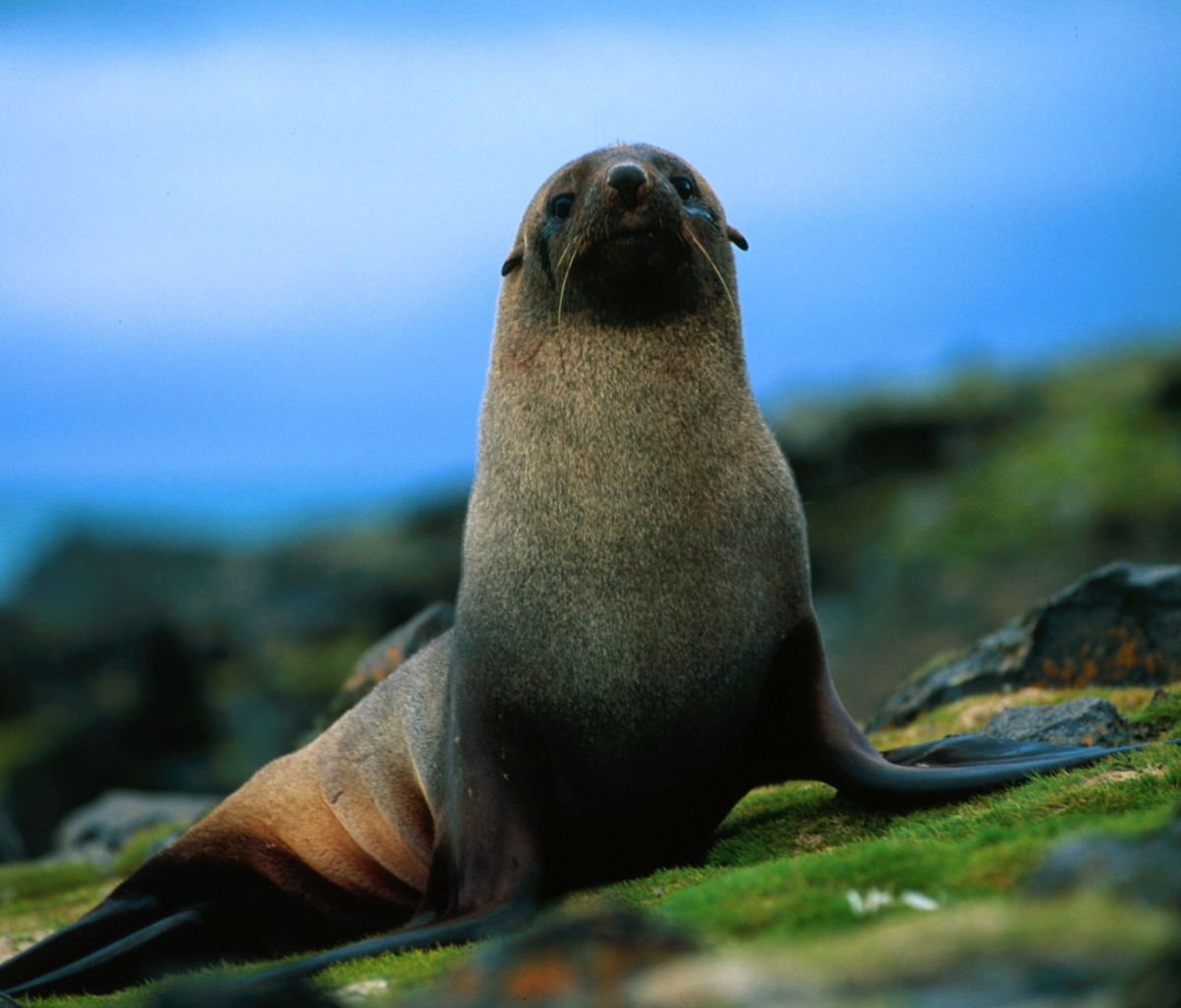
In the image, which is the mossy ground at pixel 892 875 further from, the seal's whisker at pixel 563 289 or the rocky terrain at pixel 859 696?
the seal's whisker at pixel 563 289

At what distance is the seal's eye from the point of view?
6562mm

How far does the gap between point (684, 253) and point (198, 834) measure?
464 centimetres

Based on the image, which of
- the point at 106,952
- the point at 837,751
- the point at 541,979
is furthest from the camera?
the point at 106,952

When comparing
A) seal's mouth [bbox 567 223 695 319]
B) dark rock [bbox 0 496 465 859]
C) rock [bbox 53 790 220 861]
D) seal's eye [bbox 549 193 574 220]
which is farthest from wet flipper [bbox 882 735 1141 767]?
dark rock [bbox 0 496 465 859]

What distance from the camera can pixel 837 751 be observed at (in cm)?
626

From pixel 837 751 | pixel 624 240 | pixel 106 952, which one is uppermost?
pixel 624 240

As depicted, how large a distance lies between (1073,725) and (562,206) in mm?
4007

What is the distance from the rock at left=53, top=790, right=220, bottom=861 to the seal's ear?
8275mm

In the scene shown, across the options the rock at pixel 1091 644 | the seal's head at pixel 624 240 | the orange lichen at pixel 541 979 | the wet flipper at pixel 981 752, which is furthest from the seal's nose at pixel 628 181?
the rock at pixel 1091 644

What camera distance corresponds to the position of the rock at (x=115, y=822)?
1374 centimetres

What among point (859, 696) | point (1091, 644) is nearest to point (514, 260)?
point (1091, 644)

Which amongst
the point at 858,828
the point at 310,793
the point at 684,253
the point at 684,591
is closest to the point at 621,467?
the point at 684,591

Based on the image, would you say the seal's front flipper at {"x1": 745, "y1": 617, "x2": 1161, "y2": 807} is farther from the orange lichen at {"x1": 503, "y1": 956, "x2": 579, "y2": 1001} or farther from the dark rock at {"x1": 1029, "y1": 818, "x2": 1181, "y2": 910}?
the orange lichen at {"x1": 503, "y1": 956, "x2": 579, "y2": 1001}

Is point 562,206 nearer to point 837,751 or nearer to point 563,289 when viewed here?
point 563,289
